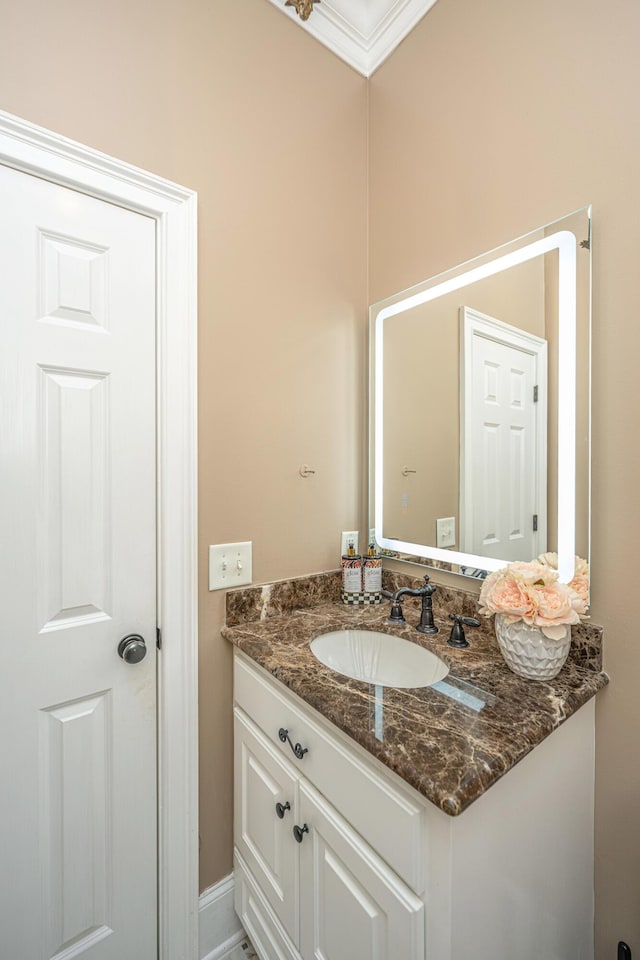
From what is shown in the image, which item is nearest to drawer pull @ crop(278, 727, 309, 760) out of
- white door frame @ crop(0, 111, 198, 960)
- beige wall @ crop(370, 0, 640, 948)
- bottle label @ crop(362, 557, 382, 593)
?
white door frame @ crop(0, 111, 198, 960)

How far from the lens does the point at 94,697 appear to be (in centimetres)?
101

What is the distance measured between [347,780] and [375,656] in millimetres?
441

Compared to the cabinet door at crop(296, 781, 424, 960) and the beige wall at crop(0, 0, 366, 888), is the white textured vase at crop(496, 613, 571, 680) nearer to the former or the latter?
the cabinet door at crop(296, 781, 424, 960)

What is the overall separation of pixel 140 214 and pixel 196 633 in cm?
109

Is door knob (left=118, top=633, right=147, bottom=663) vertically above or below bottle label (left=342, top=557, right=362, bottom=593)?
below

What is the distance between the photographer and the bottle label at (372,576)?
4.55ft

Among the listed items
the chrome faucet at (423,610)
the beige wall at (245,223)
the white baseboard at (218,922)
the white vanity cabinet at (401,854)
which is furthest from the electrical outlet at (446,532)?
the white baseboard at (218,922)

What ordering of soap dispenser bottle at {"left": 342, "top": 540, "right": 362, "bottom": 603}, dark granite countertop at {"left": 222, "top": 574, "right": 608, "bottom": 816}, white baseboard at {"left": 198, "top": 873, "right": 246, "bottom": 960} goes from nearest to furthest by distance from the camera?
dark granite countertop at {"left": 222, "top": 574, "right": 608, "bottom": 816} → white baseboard at {"left": 198, "top": 873, "right": 246, "bottom": 960} → soap dispenser bottle at {"left": 342, "top": 540, "right": 362, "bottom": 603}

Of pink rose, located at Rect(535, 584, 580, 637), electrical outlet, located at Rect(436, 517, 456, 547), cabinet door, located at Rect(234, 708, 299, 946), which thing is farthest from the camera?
electrical outlet, located at Rect(436, 517, 456, 547)

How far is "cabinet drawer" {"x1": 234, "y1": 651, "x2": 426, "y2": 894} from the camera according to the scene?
2.12 feet

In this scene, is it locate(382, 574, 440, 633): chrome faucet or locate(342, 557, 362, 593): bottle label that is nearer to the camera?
locate(382, 574, 440, 633): chrome faucet

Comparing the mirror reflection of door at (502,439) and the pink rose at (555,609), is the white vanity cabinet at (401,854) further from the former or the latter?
the mirror reflection of door at (502,439)

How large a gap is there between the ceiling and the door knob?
74.4 inches

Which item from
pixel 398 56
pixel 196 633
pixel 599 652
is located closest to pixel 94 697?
pixel 196 633
